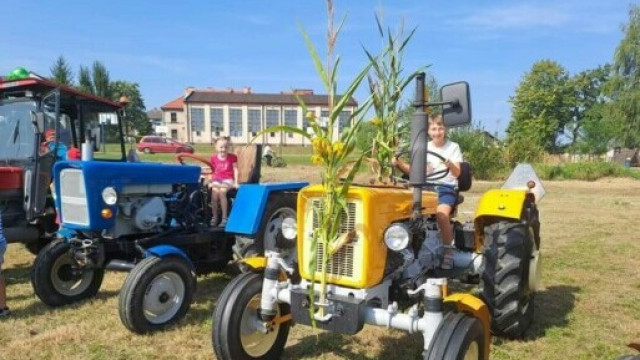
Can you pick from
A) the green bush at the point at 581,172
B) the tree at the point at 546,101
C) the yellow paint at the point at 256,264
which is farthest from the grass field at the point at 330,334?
the tree at the point at 546,101

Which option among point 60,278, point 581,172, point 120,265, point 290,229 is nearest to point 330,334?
point 290,229

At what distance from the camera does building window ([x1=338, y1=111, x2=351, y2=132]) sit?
2.92 meters

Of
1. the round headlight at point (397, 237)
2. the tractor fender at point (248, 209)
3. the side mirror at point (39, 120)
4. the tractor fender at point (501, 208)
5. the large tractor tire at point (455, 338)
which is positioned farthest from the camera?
the side mirror at point (39, 120)

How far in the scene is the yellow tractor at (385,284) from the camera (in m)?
2.95

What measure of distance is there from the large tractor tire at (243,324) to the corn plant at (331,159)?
1.78ft

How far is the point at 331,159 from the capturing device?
9.55 feet

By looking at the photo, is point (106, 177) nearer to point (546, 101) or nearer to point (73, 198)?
point (73, 198)

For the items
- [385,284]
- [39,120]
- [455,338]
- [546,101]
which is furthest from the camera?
→ [546,101]

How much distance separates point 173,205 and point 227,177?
0.89 m

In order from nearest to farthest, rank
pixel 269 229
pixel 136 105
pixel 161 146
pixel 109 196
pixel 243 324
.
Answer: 1. pixel 243 324
2. pixel 109 196
3. pixel 269 229
4. pixel 161 146
5. pixel 136 105

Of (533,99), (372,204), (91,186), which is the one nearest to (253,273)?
(372,204)

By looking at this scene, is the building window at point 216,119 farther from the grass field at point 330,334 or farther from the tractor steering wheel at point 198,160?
the tractor steering wheel at point 198,160

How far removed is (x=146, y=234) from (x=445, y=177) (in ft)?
9.56

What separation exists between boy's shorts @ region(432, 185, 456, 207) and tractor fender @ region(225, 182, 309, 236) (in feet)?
6.07
